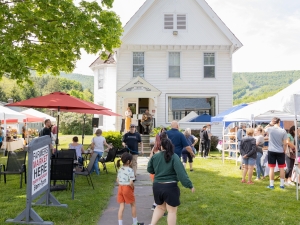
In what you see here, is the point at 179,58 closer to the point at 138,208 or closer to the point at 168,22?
the point at 168,22

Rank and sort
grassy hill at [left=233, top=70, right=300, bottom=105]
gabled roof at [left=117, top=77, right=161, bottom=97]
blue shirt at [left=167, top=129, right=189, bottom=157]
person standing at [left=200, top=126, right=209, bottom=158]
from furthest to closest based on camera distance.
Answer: grassy hill at [left=233, top=70, right=300, bottom=105] → gabled roof at [left=117, top=77, right=161, bottom=97] → person standing at [left=200, top=126, right=209, bottom=158] → blue shirt at [left=167, top=129, right=189, bottom=157]

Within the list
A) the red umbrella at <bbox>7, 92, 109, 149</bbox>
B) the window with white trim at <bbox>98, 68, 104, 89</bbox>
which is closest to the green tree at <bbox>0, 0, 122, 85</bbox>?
the red umbrella at <bbox>7, 92, 109, 149</bbox>

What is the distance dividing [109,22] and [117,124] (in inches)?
382

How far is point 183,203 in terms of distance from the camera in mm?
7355

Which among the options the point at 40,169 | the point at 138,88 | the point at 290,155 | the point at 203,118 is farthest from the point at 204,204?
the point at 203,118

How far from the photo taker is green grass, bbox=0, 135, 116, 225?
6.04 meters

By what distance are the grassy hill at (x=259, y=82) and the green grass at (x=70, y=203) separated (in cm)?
14411

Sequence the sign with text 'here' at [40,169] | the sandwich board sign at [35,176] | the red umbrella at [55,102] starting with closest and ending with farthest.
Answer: the sandwich board sign at [35,176] < the sign with text 'here' at [40,169] < the red umbrella at [55,102]

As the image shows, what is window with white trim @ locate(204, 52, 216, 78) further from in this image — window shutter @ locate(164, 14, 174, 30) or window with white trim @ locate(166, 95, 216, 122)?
window shutter @ locate(164, 14, 174, 30)

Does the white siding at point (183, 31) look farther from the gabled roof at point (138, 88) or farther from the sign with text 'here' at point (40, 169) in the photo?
the sign with text 'here' at point (40, 169)

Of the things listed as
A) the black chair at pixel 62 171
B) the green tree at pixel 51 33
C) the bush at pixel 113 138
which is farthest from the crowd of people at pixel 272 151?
the bush at pixel 113 138

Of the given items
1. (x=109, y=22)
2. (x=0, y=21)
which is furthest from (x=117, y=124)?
(x=0, y=21)

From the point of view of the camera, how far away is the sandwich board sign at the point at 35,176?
5.48 meters

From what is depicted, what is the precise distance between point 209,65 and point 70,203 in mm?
17032
